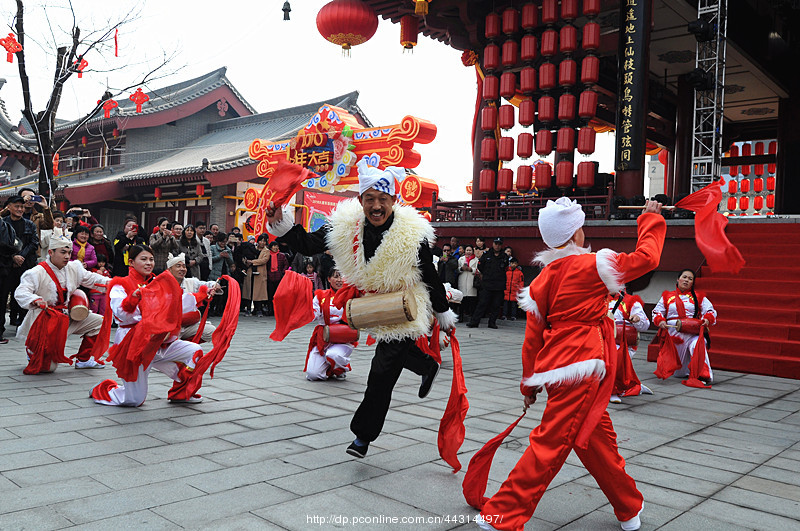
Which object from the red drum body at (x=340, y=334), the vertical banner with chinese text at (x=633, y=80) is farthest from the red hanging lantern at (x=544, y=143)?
the red drum body at (x=340, y=334)

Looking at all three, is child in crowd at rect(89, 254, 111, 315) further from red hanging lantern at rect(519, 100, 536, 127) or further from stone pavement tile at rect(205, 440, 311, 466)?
red hanging lantern at rect(519, 100, 536, 127)

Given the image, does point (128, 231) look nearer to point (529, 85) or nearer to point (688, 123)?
point (529, 85)

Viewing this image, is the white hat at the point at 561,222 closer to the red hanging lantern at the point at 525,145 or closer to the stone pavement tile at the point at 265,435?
the stone pavement tile at the point at 265,435

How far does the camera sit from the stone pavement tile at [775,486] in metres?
3.29

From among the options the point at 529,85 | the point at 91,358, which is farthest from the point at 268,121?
the point at 91,358

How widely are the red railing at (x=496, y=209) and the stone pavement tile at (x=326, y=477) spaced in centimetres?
1009

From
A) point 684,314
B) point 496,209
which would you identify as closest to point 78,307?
point 684,314

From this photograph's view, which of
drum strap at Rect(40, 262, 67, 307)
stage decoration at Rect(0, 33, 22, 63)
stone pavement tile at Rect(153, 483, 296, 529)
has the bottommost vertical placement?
stone pavement tile at Rect(153, 483, 296, 529)

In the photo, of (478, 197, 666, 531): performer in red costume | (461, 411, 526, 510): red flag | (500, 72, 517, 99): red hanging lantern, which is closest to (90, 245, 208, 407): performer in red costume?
(461, 411, 526, 510): red flag

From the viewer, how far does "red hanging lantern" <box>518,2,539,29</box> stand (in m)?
13.5

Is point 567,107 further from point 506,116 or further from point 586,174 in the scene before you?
point 506,116

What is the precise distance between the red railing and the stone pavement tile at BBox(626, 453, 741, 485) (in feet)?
30.1

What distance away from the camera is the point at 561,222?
9.81 ft

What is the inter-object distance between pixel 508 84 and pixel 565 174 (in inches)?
102
